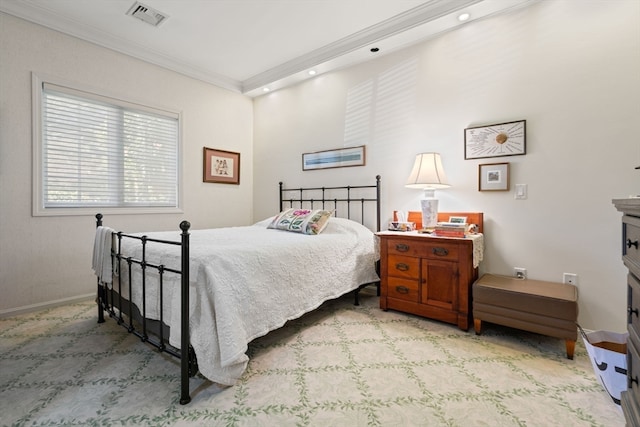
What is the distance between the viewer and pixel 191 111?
12.8 feet

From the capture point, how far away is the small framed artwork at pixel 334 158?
3488 millimetres

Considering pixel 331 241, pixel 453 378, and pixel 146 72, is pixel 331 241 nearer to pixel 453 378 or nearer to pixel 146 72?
pixel 453 378

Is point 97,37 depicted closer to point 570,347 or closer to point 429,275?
point 429,275

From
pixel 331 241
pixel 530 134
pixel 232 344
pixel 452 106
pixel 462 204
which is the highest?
pixel 452 106

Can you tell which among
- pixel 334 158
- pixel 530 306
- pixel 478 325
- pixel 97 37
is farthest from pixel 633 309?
pixel 97 37

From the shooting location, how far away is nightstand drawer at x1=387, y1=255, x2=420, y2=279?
2551 millimetres

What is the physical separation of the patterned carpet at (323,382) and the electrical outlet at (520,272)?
0.47 metres

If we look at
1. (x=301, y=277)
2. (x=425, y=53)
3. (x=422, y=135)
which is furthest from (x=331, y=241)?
(x=425, y=53)

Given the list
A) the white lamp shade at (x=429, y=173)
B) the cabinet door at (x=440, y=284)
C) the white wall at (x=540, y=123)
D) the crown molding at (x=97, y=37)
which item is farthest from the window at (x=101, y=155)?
the cabinet door at (x=440, y=284)

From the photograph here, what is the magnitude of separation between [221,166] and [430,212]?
9.59 feet

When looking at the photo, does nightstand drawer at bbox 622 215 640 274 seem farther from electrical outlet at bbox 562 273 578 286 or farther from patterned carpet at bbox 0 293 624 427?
electrical outlet at bbox 562 273 578 286

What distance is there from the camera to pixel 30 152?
274cm

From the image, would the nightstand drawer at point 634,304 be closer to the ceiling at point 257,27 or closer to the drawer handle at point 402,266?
the drawer handle at point 402,266

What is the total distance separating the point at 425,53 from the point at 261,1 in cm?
165
